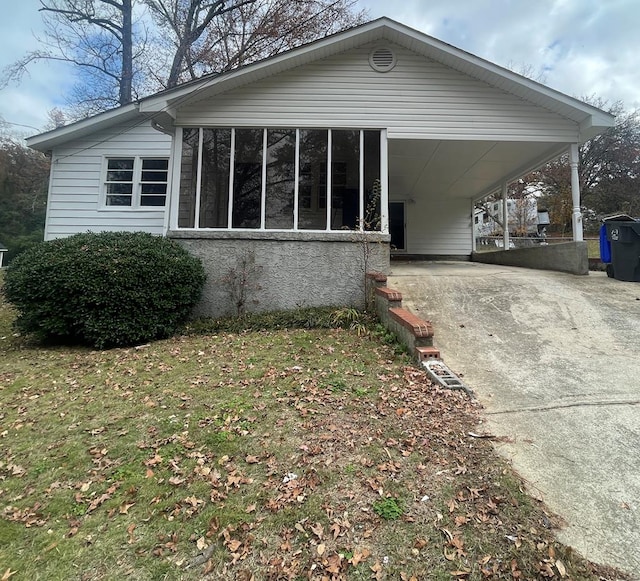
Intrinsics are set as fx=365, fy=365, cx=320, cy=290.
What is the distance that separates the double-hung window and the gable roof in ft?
8.40

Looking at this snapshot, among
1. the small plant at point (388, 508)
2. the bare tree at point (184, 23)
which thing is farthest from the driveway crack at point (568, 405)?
the bare tree at point (184, 23)

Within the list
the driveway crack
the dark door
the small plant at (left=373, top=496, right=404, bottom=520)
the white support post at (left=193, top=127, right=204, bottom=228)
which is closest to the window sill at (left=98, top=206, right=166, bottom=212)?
the white support post at (left=193, top=127, right=204, bottom=228)

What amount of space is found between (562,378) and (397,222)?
10.1 meters

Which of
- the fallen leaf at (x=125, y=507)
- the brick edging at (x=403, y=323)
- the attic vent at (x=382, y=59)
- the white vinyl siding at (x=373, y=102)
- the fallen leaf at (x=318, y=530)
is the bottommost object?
the fallen leaf at (x=125, y=507)

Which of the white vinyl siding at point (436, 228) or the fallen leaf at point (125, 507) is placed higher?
the white vinyl siding at point (436, 228)

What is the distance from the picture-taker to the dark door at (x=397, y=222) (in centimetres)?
1348

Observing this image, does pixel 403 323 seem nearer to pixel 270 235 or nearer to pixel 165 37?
pixel 270 235

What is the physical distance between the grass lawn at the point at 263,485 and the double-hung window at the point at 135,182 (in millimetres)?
6833

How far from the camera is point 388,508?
2.18 meters

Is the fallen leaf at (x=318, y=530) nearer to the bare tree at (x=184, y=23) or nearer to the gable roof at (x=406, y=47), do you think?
the gable roof at (x=406, y=47)

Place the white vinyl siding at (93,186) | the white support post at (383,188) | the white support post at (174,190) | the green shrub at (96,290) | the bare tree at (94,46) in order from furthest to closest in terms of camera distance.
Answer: the bare tree at (94,46), the white vinyl siding at (93,186), the white support post at (174,190), the white support post at (383,188), the green shrub at (96,290)

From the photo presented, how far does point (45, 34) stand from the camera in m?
14.2

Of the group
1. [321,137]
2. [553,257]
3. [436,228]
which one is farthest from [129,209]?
[553,257]

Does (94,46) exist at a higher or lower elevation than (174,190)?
higher
